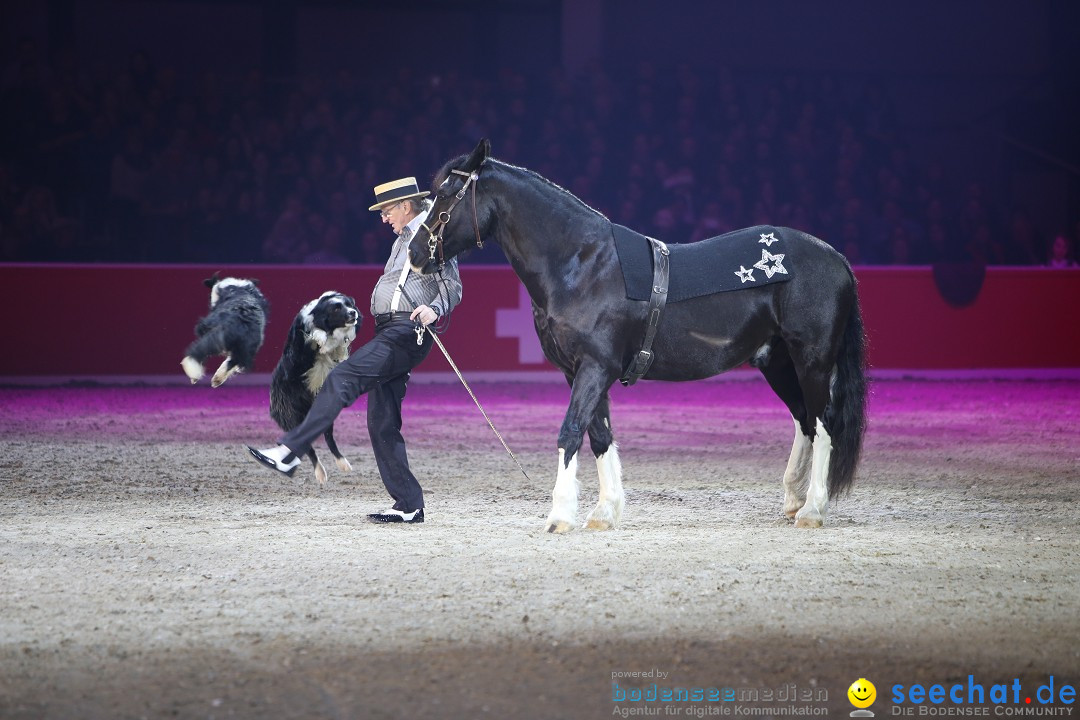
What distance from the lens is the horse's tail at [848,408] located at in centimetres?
659

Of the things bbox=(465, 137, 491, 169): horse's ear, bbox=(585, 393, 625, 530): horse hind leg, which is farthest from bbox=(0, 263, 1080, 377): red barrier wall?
bbox=(465, 137, 491, 169): horse's ear

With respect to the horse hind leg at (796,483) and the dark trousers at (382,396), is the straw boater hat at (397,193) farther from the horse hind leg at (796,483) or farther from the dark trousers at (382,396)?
the horse hind leg at (796,483)

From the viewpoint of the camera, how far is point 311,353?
781 centimetres

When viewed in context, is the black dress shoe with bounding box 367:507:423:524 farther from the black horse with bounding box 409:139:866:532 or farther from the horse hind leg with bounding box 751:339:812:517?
the horse hind leg with bounding box 751:339:812:517

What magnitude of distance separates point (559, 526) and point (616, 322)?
1.13 meters

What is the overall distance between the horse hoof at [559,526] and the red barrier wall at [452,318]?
838 centimetres

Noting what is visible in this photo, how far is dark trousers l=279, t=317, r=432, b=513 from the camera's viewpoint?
19.7 ft

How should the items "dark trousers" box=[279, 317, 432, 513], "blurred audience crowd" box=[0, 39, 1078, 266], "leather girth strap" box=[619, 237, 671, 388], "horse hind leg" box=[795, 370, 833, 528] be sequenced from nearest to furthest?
1. "dark trousers" box=[279, 317, 432, 513]
2. "leather girth strap" box=[619, 237, 671, 388]
3. "horse hind leg" box=[795, 370, 833, 528]
4. "blurred audience crowd" box=[0, 39, 1078, 266]

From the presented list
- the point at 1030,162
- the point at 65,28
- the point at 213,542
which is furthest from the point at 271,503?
the point at 1030,162

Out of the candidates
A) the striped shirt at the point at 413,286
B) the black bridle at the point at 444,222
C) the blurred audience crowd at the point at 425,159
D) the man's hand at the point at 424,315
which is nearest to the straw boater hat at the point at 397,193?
the striped shirt at the point at 413,286

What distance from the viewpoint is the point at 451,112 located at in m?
17.2

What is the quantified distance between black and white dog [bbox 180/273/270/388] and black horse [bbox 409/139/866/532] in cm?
216

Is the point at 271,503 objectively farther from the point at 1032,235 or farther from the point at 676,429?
the point at 1032,235

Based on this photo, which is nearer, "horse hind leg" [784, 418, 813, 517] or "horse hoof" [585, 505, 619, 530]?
"horse hoof" [585, 505, 619, 530]
